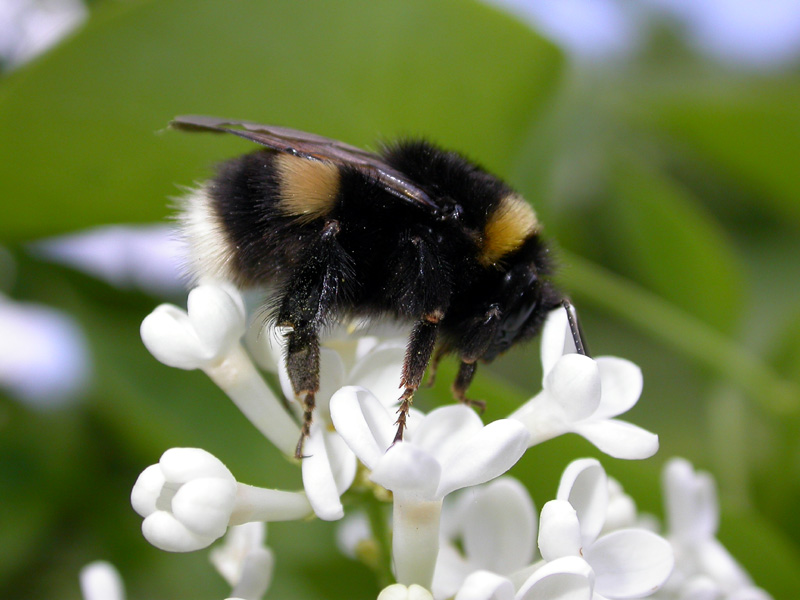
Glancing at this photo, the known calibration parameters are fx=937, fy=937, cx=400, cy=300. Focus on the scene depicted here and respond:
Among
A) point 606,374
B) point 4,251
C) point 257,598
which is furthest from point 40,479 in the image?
point 606,374

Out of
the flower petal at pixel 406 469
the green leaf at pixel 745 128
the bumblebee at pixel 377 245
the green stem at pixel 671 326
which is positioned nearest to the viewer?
the flower petal at pixel 406 469

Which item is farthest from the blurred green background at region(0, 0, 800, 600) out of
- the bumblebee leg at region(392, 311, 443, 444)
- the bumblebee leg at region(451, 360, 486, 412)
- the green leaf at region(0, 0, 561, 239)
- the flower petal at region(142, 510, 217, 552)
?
the flower petal at region(142, 510, 217, 552)

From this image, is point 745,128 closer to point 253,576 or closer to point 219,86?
point 219,86

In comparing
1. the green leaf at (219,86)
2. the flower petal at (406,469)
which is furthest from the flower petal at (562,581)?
the green leaf at (219,86)

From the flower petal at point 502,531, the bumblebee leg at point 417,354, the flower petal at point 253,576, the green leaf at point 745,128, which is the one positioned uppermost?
the green leaf at point 745,128

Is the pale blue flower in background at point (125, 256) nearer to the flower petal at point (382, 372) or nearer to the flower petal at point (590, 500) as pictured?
the flower petal at point (382, 372)

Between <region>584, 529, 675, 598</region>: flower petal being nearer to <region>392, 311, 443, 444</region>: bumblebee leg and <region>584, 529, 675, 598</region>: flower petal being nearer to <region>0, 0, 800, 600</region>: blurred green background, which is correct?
<region>392, 311, 443, 444</region>: bumblebee leg
